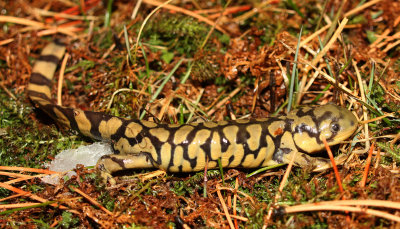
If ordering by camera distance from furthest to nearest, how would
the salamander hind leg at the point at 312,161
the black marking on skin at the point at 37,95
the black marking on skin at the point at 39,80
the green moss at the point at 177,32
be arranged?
the green moss at the point at 177,32
the black marking on skin at the point at 39,80
the black marking on skin at the point at 37,95
the salamander hind leg at the point at 312,161

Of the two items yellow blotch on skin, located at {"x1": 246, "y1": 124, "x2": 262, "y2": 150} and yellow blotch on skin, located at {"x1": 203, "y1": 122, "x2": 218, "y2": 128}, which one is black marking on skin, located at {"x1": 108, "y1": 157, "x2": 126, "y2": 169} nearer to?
yellow blotch on skin, located at {"x1": 203, "y1": 122, "x2": 218, "y2": 128}

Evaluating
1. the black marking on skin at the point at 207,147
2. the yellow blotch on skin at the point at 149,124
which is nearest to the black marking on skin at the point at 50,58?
the yellow blotch on skin at the point at 149,124

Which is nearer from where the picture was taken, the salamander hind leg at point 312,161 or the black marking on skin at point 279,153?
the salamander hind leg at point 312,161

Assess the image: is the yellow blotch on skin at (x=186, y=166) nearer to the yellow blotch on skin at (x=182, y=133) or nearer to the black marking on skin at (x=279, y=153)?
the yellow blotch on skin at (x=182, y=133)

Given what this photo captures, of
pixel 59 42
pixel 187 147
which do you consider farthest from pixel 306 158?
pixel 59 42

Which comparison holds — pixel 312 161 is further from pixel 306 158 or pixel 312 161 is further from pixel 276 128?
pixel 276 128

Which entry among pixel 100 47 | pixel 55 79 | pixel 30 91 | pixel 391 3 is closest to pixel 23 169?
pixel 30 91

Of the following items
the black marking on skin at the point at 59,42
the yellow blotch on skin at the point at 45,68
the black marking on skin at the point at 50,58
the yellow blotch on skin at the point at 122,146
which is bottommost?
the yellow blotch on skin at the point at 122,146
